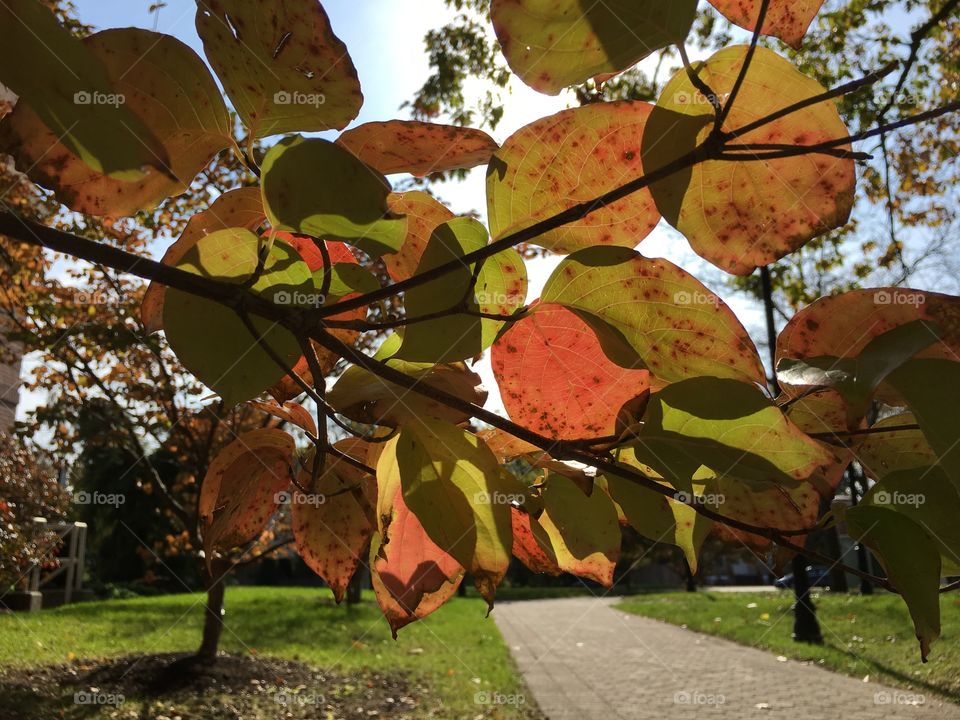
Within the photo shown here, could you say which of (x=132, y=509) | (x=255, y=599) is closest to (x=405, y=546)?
(x=255, y=599)

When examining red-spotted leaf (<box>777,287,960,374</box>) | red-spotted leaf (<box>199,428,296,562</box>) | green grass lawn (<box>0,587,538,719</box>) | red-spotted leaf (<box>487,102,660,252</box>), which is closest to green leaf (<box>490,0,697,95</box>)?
red-spotted leaf (<box>487,102,660,252</box>)

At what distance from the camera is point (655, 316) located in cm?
32

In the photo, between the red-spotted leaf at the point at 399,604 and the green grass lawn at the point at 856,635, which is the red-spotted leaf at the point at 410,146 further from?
the green grass lawn at the point at 856,635

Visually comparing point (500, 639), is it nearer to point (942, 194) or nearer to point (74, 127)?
point (942, 194)

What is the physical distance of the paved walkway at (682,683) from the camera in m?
5.86

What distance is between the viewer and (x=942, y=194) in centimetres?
732

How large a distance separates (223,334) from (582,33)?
193mm

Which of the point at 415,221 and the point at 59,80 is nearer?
the point at 59,80
